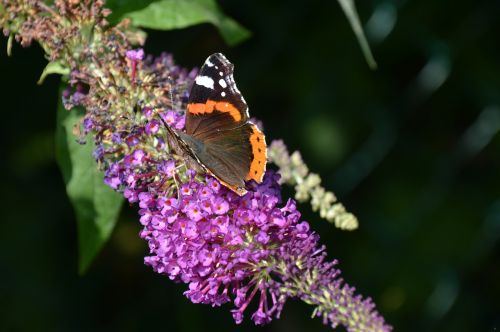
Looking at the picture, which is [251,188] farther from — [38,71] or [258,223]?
[38,71]

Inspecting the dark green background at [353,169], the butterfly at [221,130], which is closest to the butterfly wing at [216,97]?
the butterfly at [221,130]

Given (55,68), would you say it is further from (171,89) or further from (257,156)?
(257,156)

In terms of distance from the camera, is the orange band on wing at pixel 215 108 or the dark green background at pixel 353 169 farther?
the dark green background at pixel 353 169

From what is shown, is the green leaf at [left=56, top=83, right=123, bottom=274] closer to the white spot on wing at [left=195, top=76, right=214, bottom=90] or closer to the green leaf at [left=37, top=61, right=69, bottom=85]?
the green leaf at [left=37, top=61, right=69, bottom=85]

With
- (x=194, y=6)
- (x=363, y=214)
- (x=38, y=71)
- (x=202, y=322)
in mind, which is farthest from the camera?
(x=363, y=214)

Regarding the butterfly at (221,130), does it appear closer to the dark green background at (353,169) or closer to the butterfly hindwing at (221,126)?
the butterfly hindwing at (221,126)

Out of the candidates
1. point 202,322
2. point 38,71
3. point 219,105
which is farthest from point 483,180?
point 219,105
